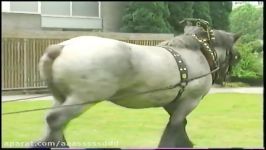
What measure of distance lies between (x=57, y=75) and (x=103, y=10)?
2.76 ft

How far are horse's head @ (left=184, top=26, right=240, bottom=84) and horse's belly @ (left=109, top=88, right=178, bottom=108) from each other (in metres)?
0.70

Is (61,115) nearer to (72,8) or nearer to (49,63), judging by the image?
(49,63)

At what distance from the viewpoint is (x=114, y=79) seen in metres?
3.89

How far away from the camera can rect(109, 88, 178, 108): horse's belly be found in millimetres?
4094

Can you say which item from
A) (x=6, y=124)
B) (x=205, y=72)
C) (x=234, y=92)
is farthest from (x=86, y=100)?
(x=234, y=92)

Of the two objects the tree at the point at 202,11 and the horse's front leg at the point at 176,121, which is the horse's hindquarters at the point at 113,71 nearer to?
the horse's front leg at the point at 176,121

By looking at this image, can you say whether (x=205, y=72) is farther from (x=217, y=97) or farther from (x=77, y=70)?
(x=217, y=97)

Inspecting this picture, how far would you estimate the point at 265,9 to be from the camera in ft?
14.3

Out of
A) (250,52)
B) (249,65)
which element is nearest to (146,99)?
(250,52)

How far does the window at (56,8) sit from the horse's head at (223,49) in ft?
3.58

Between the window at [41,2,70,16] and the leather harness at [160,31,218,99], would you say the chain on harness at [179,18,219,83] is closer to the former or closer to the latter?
the leather harness at [160,31,218,99]

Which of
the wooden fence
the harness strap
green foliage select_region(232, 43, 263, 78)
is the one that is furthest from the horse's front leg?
green foliage select_region(232, 43, 263, 78)

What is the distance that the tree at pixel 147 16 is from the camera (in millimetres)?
4445

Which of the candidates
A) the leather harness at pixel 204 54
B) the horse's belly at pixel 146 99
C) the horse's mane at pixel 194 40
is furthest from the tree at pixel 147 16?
the horse's belly at pixel 146 99
